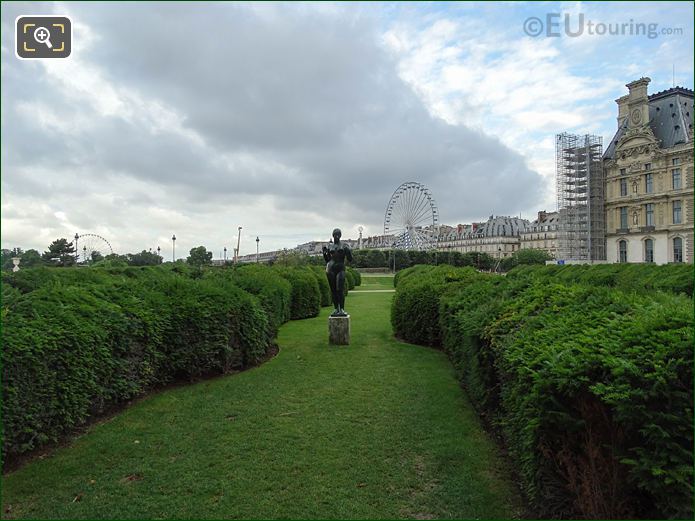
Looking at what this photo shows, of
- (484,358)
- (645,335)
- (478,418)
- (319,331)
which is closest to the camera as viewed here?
(645,335)

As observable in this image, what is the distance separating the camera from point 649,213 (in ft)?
198

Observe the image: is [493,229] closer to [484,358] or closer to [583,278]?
[583,278]

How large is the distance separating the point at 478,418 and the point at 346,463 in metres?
1.94

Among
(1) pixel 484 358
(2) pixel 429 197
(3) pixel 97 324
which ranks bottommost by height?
(1) pixel 484 358

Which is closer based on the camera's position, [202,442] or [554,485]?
[554,485]

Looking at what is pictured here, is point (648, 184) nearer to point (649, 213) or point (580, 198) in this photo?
point (649, 213)

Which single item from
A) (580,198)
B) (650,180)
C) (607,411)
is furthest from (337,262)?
(650,180)

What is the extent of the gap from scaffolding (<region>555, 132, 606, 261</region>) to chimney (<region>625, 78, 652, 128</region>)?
6866mm

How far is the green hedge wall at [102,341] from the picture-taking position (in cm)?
388

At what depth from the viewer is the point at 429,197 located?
54.6 meters

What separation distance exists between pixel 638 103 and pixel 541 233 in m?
55.3

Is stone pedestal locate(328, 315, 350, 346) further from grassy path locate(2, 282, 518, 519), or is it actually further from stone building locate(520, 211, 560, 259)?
stone building locate(520, 211, 560, 259)

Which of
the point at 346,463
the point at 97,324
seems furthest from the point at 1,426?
the point at 346,463

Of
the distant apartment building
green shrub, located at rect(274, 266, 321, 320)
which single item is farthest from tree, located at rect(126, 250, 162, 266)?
the distant apartment building
